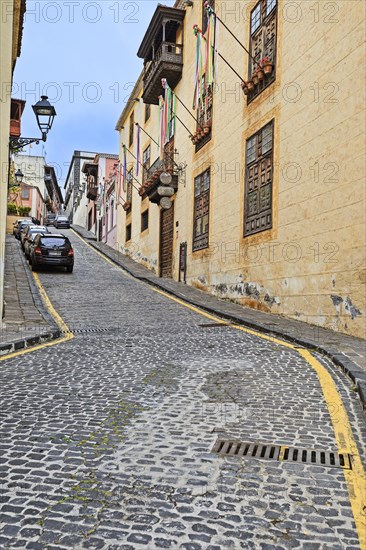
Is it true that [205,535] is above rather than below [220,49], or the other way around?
below

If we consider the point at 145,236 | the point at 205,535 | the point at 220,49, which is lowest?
the point at 205,535

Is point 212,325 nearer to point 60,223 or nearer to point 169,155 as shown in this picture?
point 169,155

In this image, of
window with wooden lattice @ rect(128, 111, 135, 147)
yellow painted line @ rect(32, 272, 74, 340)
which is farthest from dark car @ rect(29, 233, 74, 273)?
window with wooden lattice @ rect(128, 111, 135, 147)

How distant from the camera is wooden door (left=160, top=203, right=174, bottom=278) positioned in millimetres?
22969

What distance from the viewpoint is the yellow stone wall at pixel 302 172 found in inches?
376

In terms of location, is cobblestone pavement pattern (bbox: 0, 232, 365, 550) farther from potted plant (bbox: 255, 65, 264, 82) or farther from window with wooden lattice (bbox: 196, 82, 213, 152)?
window with wooden lattice (bbox: 196, 82, 213, 152)

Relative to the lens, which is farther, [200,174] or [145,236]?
[145,236]

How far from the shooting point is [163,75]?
904 inches

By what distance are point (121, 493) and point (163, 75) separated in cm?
2232

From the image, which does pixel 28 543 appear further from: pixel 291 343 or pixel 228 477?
pixel 291 343

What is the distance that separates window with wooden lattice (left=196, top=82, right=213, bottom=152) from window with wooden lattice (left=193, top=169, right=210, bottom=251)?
4.18 feet

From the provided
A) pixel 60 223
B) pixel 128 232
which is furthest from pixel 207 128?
pixel 60 223

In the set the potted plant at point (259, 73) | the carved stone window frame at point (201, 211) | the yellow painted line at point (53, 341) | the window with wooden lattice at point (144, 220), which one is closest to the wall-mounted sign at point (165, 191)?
the carved stone window frame at point (201, 211)

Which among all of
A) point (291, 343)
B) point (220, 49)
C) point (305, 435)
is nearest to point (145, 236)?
point (220, 49)
